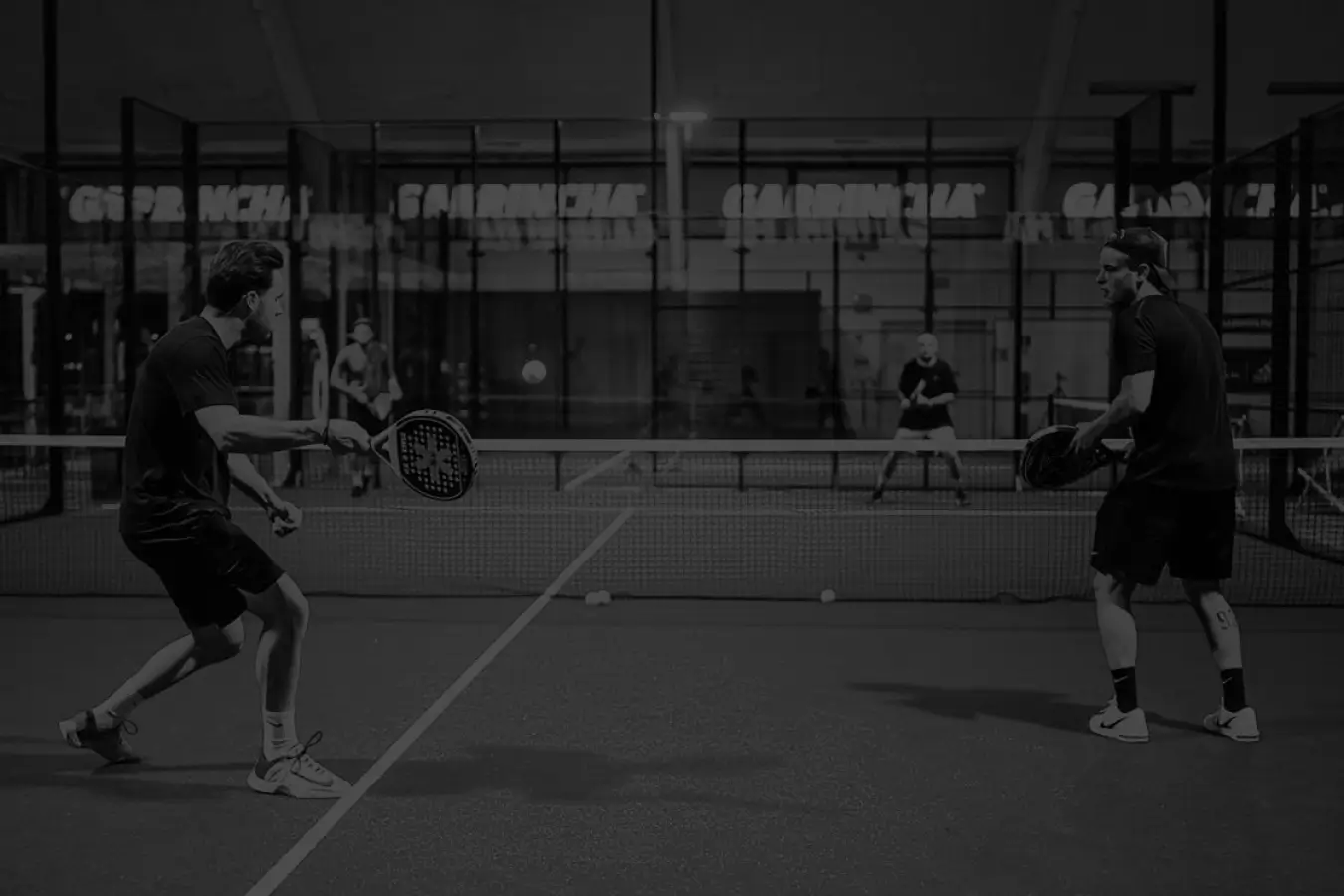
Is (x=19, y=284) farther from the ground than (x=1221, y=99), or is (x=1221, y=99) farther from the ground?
(x=1221, y=99)

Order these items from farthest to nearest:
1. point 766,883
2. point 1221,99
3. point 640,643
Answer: point 1221,99, point 640,643, point 766,883

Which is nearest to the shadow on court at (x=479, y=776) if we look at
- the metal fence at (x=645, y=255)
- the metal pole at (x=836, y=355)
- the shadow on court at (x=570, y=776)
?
the shadow on court at (x=570, y=776)

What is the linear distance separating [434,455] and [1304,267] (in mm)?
10309

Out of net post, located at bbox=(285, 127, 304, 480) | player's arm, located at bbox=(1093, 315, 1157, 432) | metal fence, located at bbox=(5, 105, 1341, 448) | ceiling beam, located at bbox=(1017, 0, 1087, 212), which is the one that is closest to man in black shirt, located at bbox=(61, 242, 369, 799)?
player's arm, located at bbox=(1093, 315, 1157, 432)

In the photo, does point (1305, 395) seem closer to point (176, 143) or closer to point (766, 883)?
point (766, 883)

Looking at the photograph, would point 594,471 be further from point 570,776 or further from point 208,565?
point 208,565

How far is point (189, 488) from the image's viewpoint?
5504 millimetres

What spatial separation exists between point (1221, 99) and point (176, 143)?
13033 millimetres

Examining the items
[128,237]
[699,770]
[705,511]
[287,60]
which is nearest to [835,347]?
[705,511]

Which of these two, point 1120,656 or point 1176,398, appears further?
point 1120,656

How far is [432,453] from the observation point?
18.0 feet

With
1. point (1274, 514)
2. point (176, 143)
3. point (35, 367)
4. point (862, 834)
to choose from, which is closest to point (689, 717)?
point (862, 834)

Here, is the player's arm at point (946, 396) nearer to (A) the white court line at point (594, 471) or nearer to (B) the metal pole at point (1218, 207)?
(B) the metal pole at point (1218, 207)

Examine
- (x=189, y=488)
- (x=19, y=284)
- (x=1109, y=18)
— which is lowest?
(x=189, y=488)
